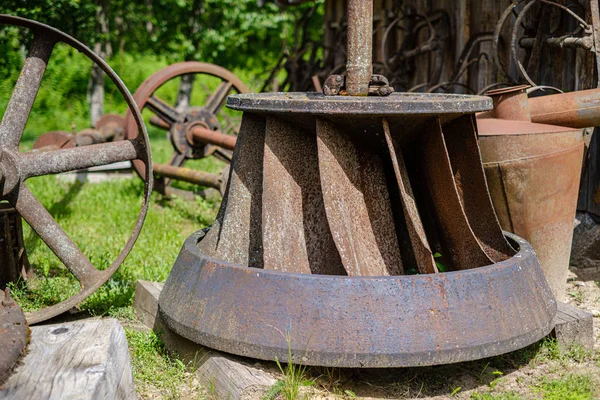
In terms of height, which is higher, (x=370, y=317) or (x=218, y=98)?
(x=218, y=98)

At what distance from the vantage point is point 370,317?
2.50 metres

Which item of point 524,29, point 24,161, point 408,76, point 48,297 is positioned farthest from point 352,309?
point 408,76

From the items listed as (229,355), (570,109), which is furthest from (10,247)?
(570,109)

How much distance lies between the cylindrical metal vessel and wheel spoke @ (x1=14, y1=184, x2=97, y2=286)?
2050 millimetres

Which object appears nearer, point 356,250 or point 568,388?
point 568,388

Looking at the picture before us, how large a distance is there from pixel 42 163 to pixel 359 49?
1.59 meters

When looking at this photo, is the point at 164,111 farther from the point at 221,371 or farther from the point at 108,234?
the point at 221,371

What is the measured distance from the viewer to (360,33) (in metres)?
2.97

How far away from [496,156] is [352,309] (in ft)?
4.69

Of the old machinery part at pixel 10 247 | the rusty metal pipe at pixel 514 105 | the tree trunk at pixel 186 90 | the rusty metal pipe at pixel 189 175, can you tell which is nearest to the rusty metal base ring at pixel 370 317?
the rusty metal pipe at pixel 514 105

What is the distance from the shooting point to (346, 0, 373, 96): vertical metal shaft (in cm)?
296

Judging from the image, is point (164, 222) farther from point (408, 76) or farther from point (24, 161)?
point (408, 76)

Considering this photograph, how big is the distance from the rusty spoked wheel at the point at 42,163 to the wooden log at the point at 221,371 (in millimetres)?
471

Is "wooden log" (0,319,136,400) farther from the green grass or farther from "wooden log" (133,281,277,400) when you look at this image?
the green grass
